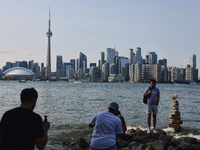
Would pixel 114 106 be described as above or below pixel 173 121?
above

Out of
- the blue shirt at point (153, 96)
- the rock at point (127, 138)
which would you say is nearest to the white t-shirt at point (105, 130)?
the rock at point (127, 138)

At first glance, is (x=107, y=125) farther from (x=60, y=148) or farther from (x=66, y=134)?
(x=66, y=134)

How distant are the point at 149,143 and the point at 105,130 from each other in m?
4.79

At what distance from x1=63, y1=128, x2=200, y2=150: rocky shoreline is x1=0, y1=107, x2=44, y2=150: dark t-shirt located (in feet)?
18.1

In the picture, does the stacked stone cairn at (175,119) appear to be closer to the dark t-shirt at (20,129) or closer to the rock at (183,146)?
the rock at (183,146)

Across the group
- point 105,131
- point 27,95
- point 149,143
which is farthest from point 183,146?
point 27,95

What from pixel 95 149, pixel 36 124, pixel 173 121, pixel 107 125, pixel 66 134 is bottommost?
pixel 66 134

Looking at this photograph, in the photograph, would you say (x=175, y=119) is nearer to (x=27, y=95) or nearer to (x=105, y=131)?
(x=105, y=131)

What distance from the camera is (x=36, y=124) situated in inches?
125

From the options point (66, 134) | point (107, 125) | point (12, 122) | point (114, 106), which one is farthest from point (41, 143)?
point (66, 134)

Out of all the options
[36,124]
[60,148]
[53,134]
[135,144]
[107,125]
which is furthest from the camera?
[53,134]

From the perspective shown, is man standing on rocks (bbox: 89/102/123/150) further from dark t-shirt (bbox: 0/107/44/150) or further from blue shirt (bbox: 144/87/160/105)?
blue shirt (bbox: 144/87/160/105)

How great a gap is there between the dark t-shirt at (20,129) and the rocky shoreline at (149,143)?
217 inches

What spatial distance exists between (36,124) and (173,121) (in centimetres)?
1125
